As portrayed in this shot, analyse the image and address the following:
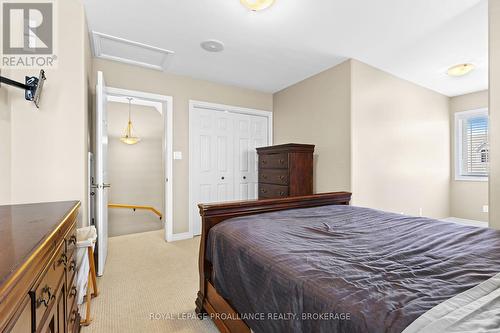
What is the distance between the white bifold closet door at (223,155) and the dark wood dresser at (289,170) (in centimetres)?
77

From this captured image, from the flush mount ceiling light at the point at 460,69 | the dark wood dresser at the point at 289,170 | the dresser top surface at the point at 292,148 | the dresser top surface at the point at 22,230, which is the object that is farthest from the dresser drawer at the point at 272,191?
the flush mount ceiling light at the point at 460,69

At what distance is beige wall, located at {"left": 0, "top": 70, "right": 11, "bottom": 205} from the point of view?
1840 mm

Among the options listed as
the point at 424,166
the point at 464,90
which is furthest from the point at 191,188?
the point at 464,90

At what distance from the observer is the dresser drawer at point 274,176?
11.6ft

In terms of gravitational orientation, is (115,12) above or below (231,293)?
above

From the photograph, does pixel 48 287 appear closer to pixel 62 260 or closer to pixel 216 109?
pixel 62 260

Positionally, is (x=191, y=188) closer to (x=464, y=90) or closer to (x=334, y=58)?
(x=334, y=58)

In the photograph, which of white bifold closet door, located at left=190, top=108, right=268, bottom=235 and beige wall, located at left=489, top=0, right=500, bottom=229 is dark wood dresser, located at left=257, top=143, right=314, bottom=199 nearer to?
white bifold closet door, located at left=190, top=108, right=268, bottom=235

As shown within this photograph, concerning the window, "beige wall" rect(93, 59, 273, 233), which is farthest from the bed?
the window

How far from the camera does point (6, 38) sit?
1984 mm

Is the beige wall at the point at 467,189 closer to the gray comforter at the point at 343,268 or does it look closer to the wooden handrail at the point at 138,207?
the gray comforter at the point at 343,268

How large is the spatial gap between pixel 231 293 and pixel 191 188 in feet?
9.00

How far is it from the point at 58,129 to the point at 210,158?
2.25 m

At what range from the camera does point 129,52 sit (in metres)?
3.08
